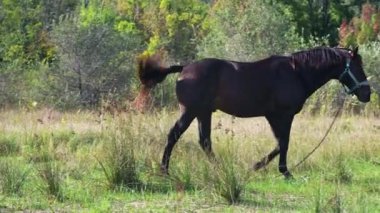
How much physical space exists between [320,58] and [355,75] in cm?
59

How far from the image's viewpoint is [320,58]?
10.3 m

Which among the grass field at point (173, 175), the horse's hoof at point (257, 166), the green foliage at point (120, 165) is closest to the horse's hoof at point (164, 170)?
the grass field at point (173, 175)

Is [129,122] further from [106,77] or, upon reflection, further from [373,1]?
[373,1]

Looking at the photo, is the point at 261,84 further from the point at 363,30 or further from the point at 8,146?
the point at 363,30

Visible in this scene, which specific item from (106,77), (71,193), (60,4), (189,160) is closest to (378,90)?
(106,77)

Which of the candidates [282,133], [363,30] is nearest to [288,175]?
[282,133]

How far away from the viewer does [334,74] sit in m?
10.3

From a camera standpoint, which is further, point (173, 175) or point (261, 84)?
point (261, 84)

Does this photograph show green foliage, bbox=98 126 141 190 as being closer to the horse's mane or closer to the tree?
the horse's mane

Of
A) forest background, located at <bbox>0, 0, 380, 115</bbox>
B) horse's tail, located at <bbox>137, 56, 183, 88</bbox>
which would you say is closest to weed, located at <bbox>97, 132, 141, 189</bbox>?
horse's tail, located at <bbox>137, 56, 183, 88</bbox>

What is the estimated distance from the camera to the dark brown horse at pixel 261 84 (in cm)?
1006

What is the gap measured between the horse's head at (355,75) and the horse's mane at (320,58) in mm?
96

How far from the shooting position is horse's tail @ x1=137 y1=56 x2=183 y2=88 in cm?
1030

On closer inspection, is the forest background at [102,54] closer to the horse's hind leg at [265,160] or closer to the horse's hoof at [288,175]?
the horse's hind leg at [265,160]
